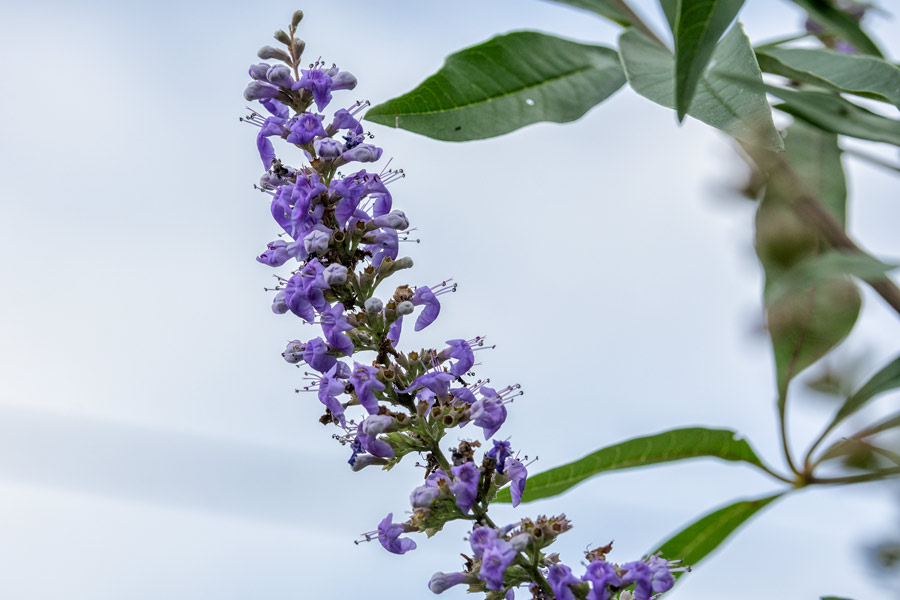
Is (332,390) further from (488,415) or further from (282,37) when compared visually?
(282,37)

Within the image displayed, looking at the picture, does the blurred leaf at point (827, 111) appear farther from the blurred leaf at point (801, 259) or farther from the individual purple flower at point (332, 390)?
the individual purple flower at point (332, 390)

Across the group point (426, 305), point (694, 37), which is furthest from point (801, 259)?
point (426, 305)

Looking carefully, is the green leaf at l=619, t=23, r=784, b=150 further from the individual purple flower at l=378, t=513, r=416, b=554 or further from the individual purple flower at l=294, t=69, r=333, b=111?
the individual purple flower at l=378, t=513, r=416, b=554

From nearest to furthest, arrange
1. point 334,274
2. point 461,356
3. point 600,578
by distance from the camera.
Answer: point 600,578 → point 334,274 → point 461,356

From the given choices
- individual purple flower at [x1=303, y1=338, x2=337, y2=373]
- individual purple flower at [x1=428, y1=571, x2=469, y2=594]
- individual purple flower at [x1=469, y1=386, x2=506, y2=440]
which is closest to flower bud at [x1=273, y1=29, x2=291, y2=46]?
individual purple flower at [x1=303, y1=338, x2=337, y2=373]

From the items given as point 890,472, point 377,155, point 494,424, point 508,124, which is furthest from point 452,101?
point 890,472
